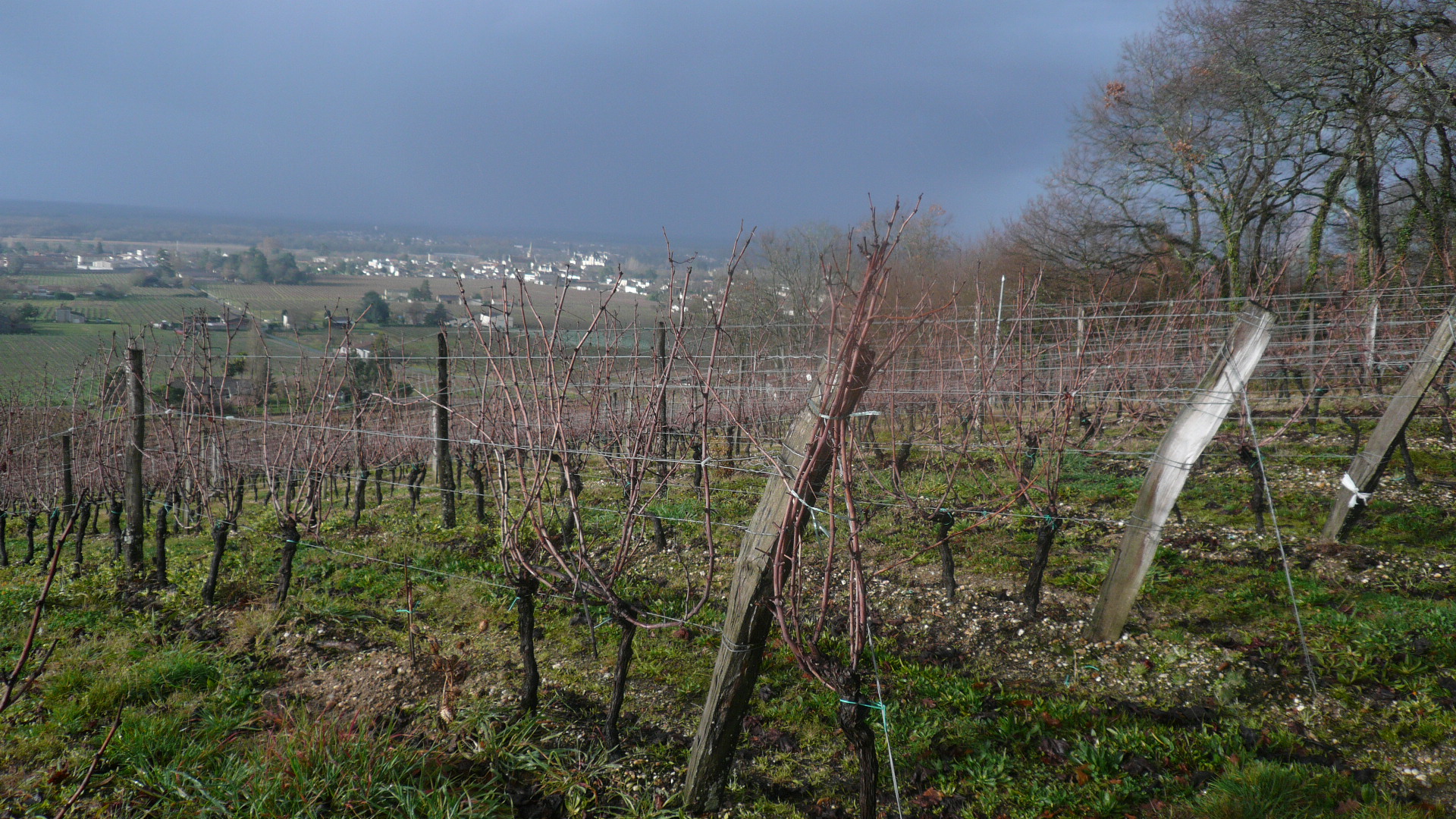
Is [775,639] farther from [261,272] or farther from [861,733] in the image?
[261,272]

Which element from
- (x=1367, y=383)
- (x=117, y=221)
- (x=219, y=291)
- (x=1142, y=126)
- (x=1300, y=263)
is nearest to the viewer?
(x=1367, y=383)

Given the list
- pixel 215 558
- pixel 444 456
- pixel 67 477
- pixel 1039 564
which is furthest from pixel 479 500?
pixel 1039 564

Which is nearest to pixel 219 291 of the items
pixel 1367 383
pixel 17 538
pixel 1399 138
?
pixel 17 538

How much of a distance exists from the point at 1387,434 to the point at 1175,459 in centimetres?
221

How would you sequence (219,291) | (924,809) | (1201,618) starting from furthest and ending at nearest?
(219,291), (1201,618), (924,809)

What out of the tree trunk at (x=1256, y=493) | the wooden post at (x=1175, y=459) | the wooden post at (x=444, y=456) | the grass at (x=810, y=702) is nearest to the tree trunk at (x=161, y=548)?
the grass at (x=810, y=702)

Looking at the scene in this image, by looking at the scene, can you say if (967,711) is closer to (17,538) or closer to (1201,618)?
(1201,618)

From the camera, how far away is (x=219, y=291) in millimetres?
23797

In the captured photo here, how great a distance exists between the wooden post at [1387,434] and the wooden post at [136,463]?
325 inches

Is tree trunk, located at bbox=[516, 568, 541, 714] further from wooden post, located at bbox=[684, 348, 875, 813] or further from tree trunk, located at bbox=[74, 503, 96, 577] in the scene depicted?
tree trunk, located at bbox=[74, 503, 96, 577]

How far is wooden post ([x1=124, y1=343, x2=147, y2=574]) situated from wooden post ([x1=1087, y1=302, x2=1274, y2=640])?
6.34m

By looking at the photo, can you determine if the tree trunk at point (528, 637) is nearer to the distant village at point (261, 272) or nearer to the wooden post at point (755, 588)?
the wooden post at point (755, 588)

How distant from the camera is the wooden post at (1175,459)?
315 centimetres

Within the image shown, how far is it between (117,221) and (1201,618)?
71.2 meters
